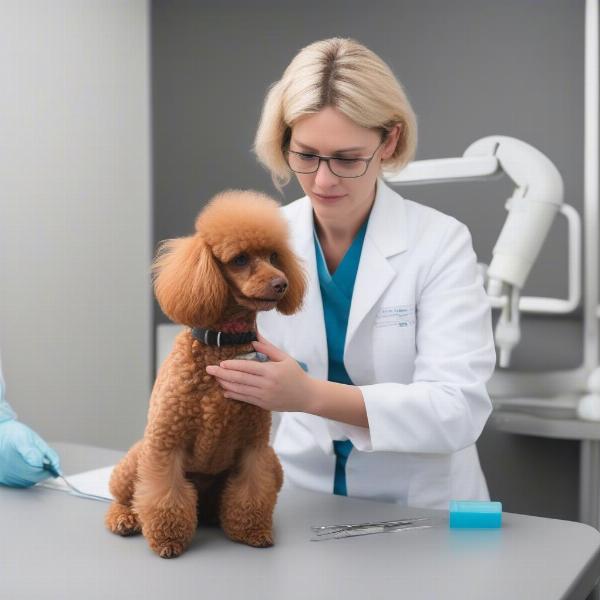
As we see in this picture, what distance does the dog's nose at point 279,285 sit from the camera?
3.61ft

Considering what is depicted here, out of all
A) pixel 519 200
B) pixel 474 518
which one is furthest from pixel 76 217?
pixel 474 518

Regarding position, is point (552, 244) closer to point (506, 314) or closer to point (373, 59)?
point (506, 314)

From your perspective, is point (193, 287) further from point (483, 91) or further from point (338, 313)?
point (483, 91)

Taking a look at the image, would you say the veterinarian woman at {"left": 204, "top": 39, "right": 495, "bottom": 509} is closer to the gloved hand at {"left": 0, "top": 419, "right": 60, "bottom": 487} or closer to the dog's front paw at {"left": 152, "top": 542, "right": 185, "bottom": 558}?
Answer: the dog's front paw at {"left": 152, "top": 542, "right": 185, "bottom": 558}

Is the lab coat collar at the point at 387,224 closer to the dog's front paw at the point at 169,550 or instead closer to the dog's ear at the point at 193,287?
the dog's ear at the point at 193,287

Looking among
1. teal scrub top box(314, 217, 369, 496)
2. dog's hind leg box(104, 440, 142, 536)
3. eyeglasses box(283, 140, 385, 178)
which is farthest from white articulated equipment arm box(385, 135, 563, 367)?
dog's hind leg box(104, 440, 142, 536)

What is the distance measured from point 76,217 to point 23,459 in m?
1.61

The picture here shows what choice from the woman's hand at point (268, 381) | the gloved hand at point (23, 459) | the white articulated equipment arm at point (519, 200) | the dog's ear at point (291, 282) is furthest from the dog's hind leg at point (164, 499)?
the white articulated equipment arm at point (519, 200)

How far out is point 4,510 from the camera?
142 cm

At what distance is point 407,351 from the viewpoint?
1.56 m

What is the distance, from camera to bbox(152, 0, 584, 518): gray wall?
8.19 feet

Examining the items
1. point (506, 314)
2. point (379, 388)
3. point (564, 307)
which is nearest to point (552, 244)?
point (564, 307)

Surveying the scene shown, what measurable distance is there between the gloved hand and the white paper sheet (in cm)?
3

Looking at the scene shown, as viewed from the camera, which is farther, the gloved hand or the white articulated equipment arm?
the white articulated equipment arm
